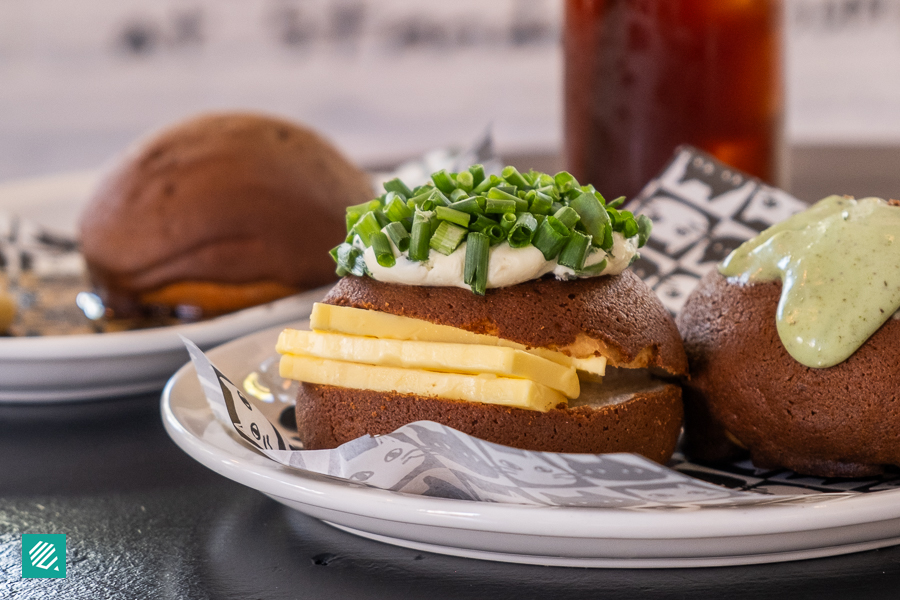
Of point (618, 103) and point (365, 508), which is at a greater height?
point (618, 103)

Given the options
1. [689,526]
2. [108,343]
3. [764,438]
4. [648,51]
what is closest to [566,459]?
[689,526]

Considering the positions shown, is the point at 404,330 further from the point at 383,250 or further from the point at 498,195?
the point at 498,195

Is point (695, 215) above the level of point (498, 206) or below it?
below

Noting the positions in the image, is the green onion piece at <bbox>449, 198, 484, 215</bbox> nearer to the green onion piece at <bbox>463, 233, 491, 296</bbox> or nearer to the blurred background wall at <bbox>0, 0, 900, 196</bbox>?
the green onion piece at <bbox>463, 233, 491, 296</bbox>

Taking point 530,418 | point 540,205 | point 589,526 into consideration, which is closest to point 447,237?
point 540,205

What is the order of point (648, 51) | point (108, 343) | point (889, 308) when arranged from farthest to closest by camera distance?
1. point (648, 51)
2. point (108, 343)
3. point (889, 308)

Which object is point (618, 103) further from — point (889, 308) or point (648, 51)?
point (889, 308)

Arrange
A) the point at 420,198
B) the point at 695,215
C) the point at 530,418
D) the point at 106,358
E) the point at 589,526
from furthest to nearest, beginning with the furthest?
the point at 695,215, the point at 106,358, the point at 420,198, the point at 530,418, the point at 589,526

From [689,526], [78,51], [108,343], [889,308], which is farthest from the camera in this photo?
[78,51]

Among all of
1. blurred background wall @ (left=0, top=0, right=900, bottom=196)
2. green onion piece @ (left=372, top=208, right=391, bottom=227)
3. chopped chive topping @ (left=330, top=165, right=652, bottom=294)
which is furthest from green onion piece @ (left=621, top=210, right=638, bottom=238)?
blurred background wall @ (left=0, top=0, right=900, bottom=196)
